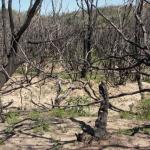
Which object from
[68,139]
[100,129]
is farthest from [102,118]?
[68,139]

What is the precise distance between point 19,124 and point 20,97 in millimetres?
2874

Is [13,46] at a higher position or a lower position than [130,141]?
higher

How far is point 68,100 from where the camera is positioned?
7969mm

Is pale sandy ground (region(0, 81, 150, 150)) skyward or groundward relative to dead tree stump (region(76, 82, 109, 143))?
groundward

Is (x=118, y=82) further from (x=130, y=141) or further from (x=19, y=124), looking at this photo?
(x=130, y=141)

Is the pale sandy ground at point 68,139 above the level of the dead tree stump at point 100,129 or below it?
below

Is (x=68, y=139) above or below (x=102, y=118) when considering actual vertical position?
below

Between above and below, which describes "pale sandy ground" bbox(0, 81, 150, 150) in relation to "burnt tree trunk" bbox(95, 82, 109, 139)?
below

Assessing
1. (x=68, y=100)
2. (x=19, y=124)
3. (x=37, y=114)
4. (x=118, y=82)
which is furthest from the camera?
(x=118, y=82)

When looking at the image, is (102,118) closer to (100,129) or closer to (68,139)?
(100,129)

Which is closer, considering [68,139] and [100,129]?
[100,129]

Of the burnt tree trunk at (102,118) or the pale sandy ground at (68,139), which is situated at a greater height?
the burnt tree trunk at (102,118)

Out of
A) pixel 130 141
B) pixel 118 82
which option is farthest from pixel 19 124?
pixel 118 82

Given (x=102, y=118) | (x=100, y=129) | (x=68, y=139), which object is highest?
(x=102, y=118)
